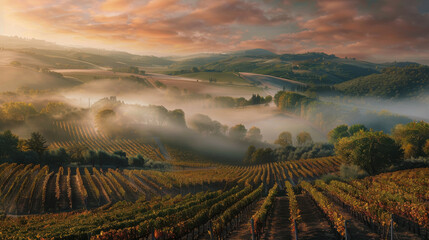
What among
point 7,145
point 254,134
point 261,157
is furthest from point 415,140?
point 7,145

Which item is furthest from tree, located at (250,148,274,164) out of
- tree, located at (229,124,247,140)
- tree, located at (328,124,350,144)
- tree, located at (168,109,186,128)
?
tree, located at (168,109,186,128)

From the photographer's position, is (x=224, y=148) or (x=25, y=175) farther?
(x=224, y=148)

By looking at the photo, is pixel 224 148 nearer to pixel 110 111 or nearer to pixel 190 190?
pixel 110 111

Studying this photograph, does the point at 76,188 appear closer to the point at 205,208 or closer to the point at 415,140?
the point at 205,208

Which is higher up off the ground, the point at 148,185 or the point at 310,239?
the point at 310,239

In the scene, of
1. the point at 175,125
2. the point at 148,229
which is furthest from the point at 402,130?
the point at 175,125

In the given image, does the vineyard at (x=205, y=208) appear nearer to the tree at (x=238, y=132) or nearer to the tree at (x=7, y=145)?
the tree at (x=7, y=145)

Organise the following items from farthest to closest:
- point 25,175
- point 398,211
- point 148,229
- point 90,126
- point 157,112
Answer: point 157,112, point 90,126, point 25,175, point 398,211, point 148,229

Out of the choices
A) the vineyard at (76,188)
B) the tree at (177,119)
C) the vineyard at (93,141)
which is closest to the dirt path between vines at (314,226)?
the vineyard at (76,188)

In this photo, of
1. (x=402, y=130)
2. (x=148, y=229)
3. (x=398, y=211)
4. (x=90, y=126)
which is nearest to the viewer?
(x=148, y=229)
